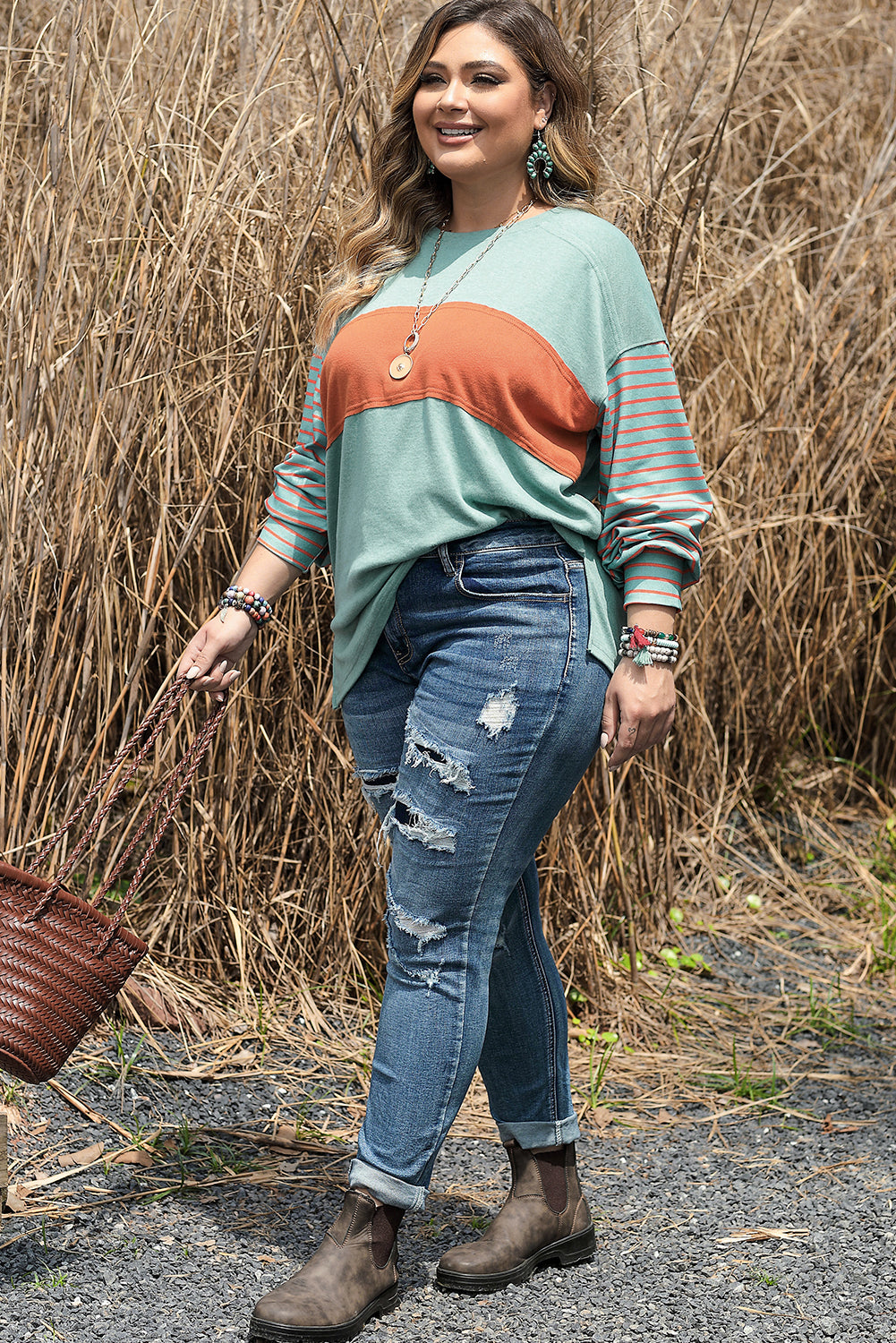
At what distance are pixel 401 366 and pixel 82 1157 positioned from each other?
5.13 ft

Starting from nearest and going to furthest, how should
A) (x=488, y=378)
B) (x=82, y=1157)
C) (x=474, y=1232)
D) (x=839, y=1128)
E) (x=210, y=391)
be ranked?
(x=488, y=378) → (x=474, y=1232) → (x=82, y=1157) → (x=839, y=1128) → (x=210, y=391)

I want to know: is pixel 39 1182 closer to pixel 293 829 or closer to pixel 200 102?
pixel 293 829

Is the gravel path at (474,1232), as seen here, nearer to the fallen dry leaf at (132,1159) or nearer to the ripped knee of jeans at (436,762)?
the fallen dry leaf at (132,1159)

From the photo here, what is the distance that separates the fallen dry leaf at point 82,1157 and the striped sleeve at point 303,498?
1172 millimetres

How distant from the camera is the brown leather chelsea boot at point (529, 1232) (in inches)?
83.7

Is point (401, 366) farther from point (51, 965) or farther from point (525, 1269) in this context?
point (525, 1269)

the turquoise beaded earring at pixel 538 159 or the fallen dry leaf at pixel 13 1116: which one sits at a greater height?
the turquoise beaded earring at pixel 538 159

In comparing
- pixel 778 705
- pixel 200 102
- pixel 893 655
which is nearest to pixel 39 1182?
pixel 200 102

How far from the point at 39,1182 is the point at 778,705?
252cm

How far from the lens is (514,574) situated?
189 centimetres

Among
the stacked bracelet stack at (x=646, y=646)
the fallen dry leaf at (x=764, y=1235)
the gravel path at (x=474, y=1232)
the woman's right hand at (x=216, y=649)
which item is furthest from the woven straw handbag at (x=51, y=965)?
the fallen dry leaf at (x=764, y=1235)

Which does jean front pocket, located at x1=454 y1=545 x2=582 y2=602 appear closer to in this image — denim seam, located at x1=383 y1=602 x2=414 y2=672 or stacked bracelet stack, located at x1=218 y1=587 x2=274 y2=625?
denim seam, located at x1=383 y1=602 x2=414 y2=672

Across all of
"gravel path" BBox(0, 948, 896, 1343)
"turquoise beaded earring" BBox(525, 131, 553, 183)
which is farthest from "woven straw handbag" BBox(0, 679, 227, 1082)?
"turquoise beaded earring" BBox(525, 131, 553, 183)

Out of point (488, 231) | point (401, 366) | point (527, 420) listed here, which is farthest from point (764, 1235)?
point (488, 231)
